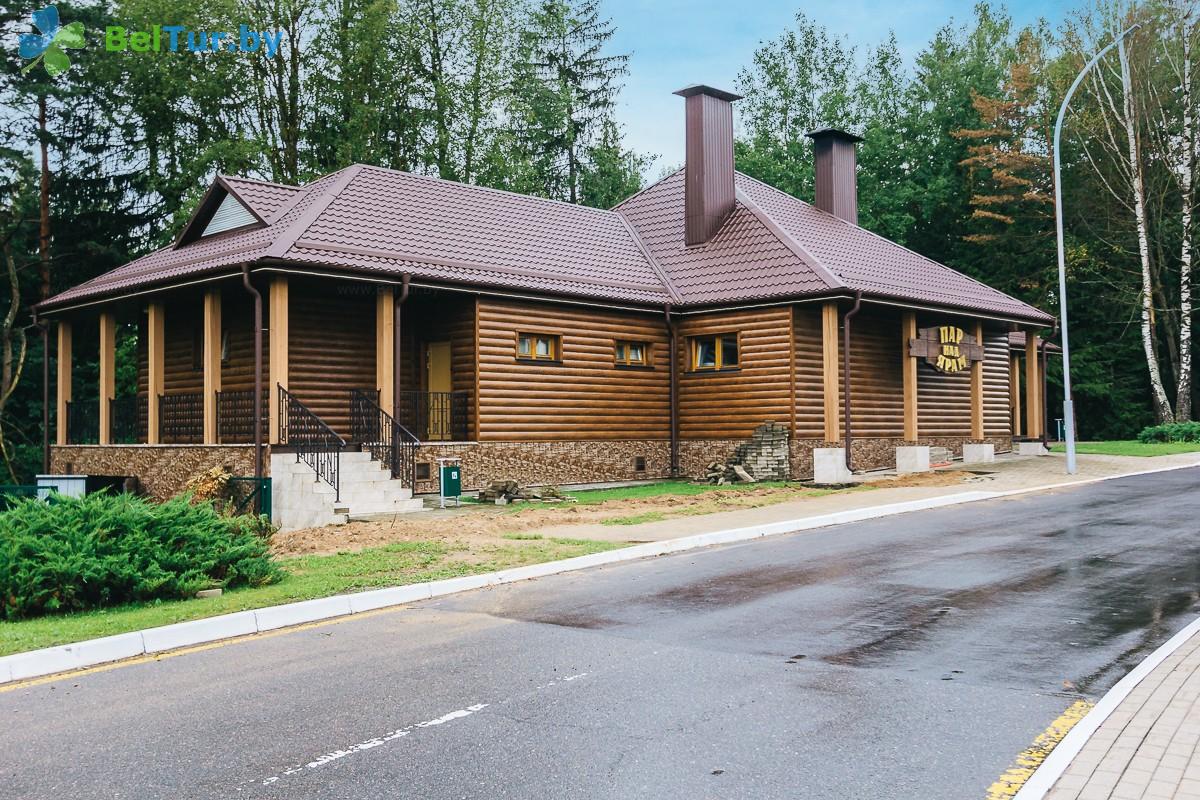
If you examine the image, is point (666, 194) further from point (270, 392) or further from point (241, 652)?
point (241, 652)

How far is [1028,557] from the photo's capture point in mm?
12070

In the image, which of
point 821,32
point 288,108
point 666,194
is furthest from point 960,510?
point 821,32

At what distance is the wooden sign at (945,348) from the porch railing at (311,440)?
45.4ft

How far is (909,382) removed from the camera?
25.3 metres

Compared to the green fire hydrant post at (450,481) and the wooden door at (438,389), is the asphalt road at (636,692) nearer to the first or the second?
the green fire hydrant post at (450,481)

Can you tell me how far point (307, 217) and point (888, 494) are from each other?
1227cm

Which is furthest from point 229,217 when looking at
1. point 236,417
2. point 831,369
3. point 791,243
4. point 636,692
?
point 636,692

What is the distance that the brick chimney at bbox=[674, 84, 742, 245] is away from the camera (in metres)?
27.9

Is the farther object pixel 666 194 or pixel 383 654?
pixel 666 194

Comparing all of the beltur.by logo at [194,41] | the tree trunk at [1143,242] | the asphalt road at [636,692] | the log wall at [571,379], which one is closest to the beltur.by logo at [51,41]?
the asphalt road at [636,692]

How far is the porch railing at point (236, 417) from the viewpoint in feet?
69.7

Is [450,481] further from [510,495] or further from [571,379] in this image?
[571,379]

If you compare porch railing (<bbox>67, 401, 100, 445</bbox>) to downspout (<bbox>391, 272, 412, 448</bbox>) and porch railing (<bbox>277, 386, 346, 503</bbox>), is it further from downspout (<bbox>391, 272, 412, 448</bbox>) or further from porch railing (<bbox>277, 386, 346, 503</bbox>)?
downspout (<bbox>391, 272, 412, 448</bbox>)

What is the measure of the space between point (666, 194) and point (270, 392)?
14.6 metres
